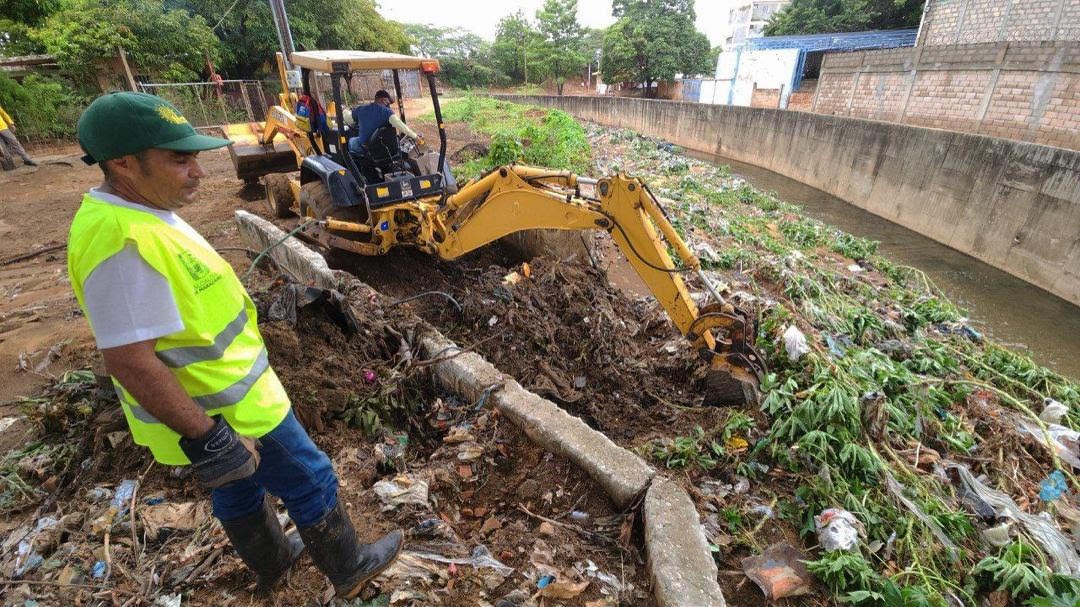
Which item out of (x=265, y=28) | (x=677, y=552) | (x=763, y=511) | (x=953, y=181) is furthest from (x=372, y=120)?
(x=265, y=28)

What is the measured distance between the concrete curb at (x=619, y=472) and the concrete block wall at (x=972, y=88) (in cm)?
1268

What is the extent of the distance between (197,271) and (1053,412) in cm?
517

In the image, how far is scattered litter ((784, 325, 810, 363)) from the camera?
11.2 feet

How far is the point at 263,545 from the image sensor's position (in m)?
1.89

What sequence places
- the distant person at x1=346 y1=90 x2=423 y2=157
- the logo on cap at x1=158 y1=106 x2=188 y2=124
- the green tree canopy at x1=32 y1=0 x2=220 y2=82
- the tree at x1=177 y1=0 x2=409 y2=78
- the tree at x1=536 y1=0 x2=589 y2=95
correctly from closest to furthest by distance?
the logo on cap at x1=158 y1=106 x2=188 y2=124, the distant person at x1=346 y1=90 x2=423 y2=157, the green tree canopy at x1=32 y1=0 x2=220 y2=82, the tree at x1=177 y1=0 x2=409 y2=78, the tree at x1=536 y1=0 x2=589 y2=95

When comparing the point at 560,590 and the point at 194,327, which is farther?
the point at 560,590

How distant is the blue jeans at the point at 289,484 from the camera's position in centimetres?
172

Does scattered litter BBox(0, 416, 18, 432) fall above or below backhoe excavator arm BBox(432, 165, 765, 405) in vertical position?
below

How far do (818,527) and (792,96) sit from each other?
22757 millimetres

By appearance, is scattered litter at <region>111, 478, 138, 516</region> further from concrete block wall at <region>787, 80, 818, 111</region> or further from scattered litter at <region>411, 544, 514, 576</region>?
concrete block wall at <region>787, 80, 818, 111</region>

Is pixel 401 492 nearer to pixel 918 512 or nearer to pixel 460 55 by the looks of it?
pixel 918 512

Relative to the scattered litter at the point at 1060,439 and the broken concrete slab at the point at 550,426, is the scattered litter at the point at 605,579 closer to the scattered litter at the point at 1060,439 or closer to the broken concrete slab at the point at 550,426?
the broken concrete slab at the point at 550,426

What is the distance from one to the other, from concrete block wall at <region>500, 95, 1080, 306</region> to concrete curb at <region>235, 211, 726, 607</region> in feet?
30.1

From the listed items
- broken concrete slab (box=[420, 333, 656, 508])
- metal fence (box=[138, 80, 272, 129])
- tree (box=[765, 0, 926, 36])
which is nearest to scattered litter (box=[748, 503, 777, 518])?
broken concrete slab (box=[420, 333, 656, 508])
